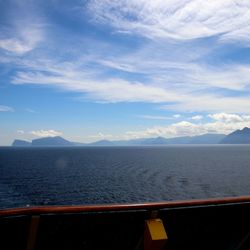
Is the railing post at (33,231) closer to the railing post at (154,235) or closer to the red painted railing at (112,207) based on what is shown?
the red painted railing at (112,207)

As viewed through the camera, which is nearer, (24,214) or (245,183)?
(24,214)

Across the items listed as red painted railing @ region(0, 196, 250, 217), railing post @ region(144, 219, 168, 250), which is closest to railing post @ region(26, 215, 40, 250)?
red painted railing @ region(0, 196, 250, 217)

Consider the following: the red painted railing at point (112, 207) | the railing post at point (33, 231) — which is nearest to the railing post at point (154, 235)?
the red painted railing at point (112, 207)

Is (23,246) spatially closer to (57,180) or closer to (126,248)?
(126,248)

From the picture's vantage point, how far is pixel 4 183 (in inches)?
2064

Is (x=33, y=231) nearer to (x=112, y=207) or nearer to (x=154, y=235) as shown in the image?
(x=112, y=207)

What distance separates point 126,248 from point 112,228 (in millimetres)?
297

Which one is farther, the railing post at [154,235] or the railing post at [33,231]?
the railing post at [154,235]

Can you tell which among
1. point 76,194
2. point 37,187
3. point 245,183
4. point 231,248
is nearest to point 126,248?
point 231,248

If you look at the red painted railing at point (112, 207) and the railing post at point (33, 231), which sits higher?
the red painted railing at point (112, 207)

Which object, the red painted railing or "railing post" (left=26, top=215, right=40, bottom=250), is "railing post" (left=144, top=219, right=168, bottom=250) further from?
"railing post" (left=26, top=215, right=40, bottom=250)

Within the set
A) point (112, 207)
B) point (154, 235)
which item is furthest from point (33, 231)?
point (154, 235)

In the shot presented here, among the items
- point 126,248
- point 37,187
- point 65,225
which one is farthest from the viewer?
point 37,187

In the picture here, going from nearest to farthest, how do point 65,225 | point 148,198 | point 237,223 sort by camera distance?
point 65,225, point 237,223, point 148,198
